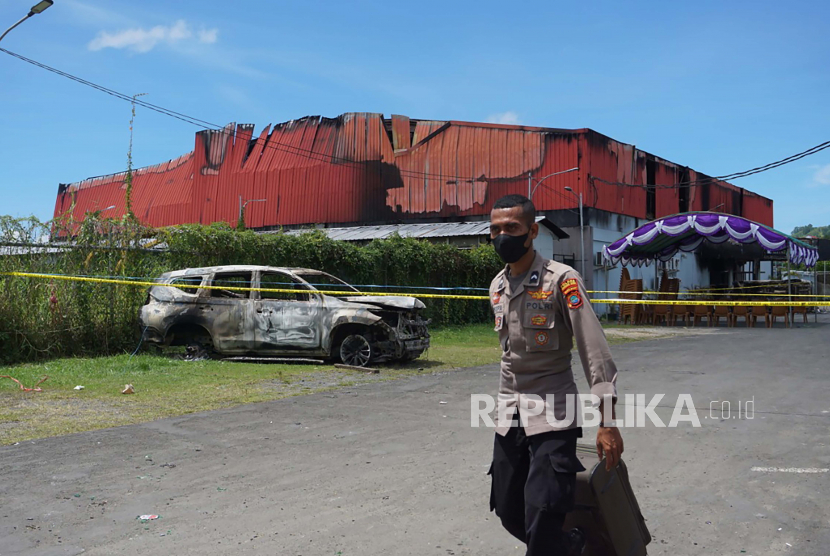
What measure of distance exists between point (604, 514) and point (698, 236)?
27.8 m

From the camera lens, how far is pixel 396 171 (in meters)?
41.1

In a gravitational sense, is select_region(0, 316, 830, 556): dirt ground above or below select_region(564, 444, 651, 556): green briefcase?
below

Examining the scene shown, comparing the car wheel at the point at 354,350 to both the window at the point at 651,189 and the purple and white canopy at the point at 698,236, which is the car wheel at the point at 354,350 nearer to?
the purple and white canopy at the point at 698,236

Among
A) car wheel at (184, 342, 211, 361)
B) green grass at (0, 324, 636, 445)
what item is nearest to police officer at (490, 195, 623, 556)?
green grass at (0, 324, 636, 445)

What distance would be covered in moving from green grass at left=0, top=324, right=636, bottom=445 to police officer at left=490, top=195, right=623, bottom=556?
5445 millimetres

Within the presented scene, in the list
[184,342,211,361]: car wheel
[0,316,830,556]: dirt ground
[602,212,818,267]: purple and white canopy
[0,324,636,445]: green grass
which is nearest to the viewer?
[0,316,830,556]: dirt ground

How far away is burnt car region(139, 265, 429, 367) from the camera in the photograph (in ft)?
40.9

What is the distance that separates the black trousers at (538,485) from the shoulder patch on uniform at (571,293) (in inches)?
21.1

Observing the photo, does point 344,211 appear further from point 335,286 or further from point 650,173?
point 335,286

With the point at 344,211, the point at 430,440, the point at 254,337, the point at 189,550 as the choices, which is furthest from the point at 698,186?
the point at 189,550

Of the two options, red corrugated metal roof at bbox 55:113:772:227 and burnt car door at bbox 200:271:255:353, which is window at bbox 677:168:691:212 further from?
burnt car door at bbox 200:271:255:353

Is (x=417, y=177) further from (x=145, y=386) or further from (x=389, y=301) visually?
(x=145, y=386)

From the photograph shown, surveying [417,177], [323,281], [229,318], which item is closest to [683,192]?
[417,177]

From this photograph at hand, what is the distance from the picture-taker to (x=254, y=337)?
1270 centimetres
